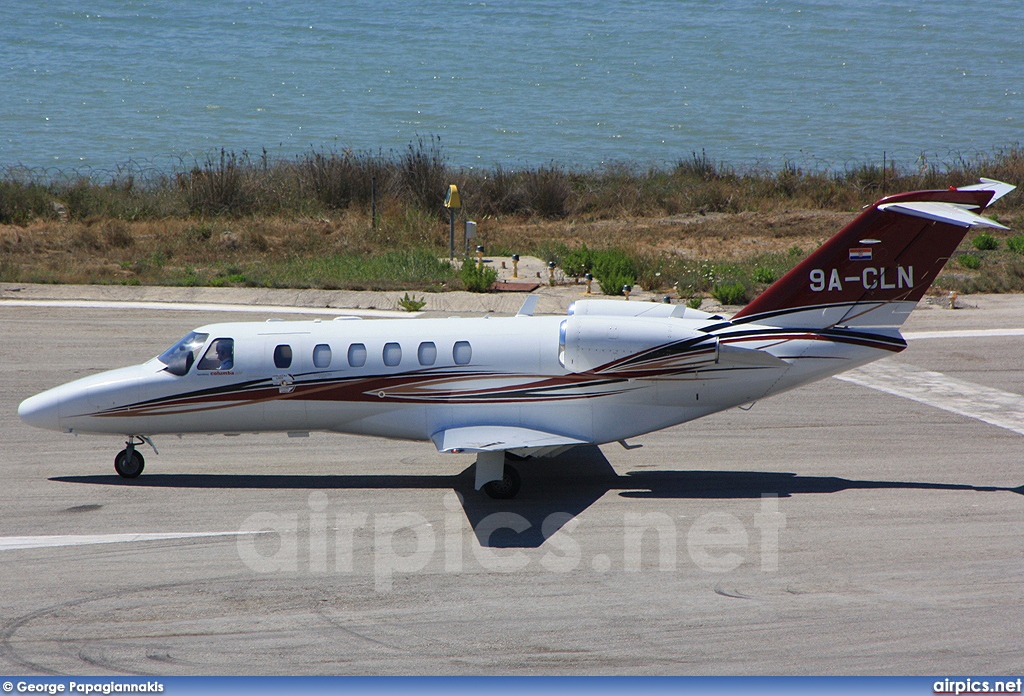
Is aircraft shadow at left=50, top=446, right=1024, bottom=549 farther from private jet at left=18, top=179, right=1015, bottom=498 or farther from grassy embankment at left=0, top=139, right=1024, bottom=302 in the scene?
grassy embankment at left=0, top=139, right=1024, bottom=302

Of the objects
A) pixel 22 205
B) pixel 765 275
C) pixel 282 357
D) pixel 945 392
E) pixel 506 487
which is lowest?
pixel 506 487

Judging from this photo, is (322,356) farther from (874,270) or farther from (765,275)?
(765,275)

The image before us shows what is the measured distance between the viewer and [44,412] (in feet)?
47.4

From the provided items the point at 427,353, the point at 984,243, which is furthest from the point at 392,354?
the point at 984,243

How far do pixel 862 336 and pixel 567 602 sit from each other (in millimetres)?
6551

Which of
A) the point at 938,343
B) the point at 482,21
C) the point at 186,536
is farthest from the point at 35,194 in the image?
the point at 482,21

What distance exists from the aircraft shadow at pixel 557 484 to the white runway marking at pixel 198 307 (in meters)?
11.3

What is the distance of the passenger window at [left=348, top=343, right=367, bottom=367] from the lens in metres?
14.1

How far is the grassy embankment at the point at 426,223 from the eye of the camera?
29312 millimetres

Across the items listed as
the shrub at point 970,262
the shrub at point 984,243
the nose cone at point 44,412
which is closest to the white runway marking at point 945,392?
the shrub at point 970,262

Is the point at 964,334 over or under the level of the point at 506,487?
over

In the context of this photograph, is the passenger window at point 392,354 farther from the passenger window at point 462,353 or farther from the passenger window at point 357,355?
the passenger window at point 462,353

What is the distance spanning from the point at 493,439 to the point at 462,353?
143 centimetres

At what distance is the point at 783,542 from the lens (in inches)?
473
